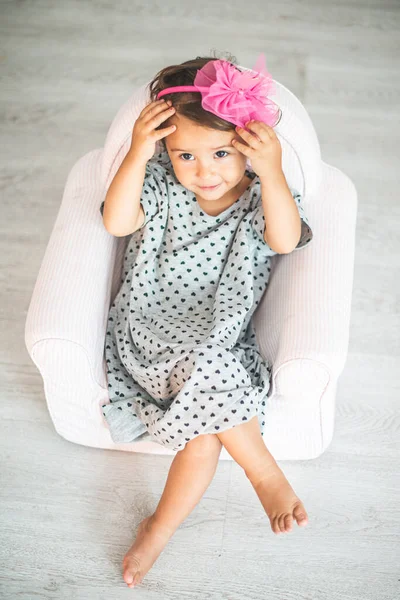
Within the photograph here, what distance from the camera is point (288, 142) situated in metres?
1.40

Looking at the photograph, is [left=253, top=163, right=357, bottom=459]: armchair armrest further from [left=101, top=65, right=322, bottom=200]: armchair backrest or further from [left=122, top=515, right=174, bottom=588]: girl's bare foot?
[left=122, top=515, right=174, bottom=588]: girl's bare foot

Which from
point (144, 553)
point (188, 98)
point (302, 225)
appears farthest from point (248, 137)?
point (144, 553)

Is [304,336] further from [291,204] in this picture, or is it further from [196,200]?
[196,200]

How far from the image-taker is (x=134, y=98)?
4.73 feet

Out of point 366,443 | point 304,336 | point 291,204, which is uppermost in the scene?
point 291,204

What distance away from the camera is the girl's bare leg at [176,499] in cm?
131

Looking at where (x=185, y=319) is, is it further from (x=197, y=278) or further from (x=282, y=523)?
(x=282, y=523)

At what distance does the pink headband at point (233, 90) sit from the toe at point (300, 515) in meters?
0.73

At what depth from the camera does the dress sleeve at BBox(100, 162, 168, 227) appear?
1430 mm

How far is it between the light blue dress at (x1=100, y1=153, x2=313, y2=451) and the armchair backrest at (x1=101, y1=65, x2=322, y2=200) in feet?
0.18

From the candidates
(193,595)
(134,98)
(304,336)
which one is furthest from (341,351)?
(134,98)

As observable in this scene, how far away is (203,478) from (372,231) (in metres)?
1.07

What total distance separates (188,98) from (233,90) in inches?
4.3

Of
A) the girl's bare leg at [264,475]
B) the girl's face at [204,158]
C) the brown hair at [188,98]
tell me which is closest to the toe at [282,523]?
the girl's bare leg at [264,475]
